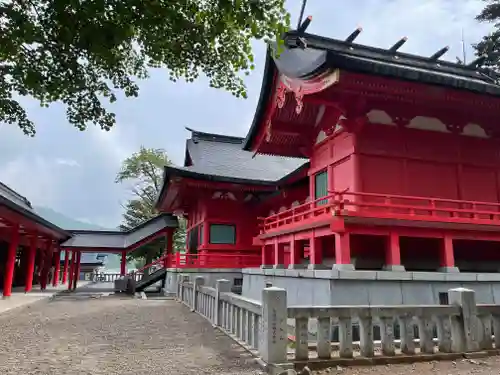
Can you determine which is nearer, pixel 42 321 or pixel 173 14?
pixel 173 14

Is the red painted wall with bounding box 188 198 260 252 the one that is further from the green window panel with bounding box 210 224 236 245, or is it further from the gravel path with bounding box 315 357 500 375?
the gravel path with bounding box 315 357 500 375

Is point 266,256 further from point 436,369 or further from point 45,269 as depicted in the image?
point 45,269

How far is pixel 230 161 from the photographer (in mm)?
21984

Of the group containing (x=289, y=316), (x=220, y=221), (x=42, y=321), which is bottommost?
(x=42, y=321)

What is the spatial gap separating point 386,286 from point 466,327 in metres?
2.18

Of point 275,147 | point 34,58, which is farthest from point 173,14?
point 275,147

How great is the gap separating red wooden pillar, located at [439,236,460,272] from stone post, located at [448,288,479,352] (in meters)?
2.83

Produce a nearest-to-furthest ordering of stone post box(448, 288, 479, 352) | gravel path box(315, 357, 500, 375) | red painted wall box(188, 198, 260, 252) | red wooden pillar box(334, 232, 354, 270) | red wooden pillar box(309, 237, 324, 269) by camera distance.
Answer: gravel path box(315, 357, 500, 375) → stone post box(448, 288, 479, 352) → red wooden pillar box(334, 232, 354, 270) → red wooden pillar box(309, 237, 324, 269) → red painted wall box(188, 198, 260, 252)

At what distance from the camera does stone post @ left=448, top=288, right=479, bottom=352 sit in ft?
20.5

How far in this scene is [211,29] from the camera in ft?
19.3

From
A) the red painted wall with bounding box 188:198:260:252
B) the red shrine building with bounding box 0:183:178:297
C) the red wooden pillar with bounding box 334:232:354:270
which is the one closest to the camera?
the red wooden pillar with bounding box 334:232:354:270

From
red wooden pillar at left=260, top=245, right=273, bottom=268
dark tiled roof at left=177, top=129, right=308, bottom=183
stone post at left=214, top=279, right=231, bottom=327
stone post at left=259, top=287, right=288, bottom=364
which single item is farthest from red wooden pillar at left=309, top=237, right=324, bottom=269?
dark tiled roof at left=177, top=129, right=308, bottom=183

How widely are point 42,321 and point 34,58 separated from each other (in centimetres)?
758

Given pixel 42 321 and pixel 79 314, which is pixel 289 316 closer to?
pixel 42 321
